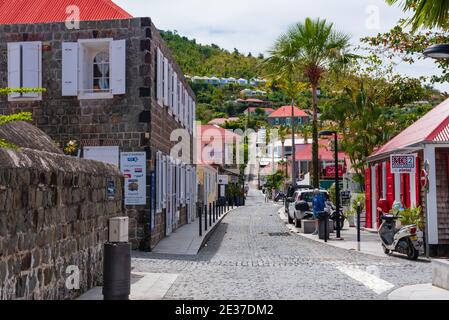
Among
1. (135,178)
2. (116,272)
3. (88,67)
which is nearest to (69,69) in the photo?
(88,67)

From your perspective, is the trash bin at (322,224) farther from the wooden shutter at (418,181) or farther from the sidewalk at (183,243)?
the sidewalk at (183,243)

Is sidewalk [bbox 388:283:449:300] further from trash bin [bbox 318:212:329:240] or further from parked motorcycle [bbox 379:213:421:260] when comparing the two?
trash bin [bbox 318:212:329:240]

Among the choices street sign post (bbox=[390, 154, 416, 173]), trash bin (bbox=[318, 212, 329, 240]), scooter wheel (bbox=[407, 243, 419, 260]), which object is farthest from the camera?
trash bin (bbox=[318, 212, 329, 240])

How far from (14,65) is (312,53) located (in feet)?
51.9

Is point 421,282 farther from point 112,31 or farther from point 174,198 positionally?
point 174,198

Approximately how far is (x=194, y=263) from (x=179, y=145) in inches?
427

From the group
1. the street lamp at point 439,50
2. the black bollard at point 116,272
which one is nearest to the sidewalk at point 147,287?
the black bollard at point 116,272

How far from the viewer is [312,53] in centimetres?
2978

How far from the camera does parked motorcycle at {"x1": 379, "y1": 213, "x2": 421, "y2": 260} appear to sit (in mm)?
15305

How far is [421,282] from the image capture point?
11039 mm

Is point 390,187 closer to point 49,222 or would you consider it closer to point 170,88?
point 170,88

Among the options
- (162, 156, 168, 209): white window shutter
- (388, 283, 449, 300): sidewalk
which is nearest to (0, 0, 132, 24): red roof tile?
(162, 156, 168, 209): white window shutter

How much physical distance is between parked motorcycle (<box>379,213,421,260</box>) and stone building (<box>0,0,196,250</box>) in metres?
6.13
